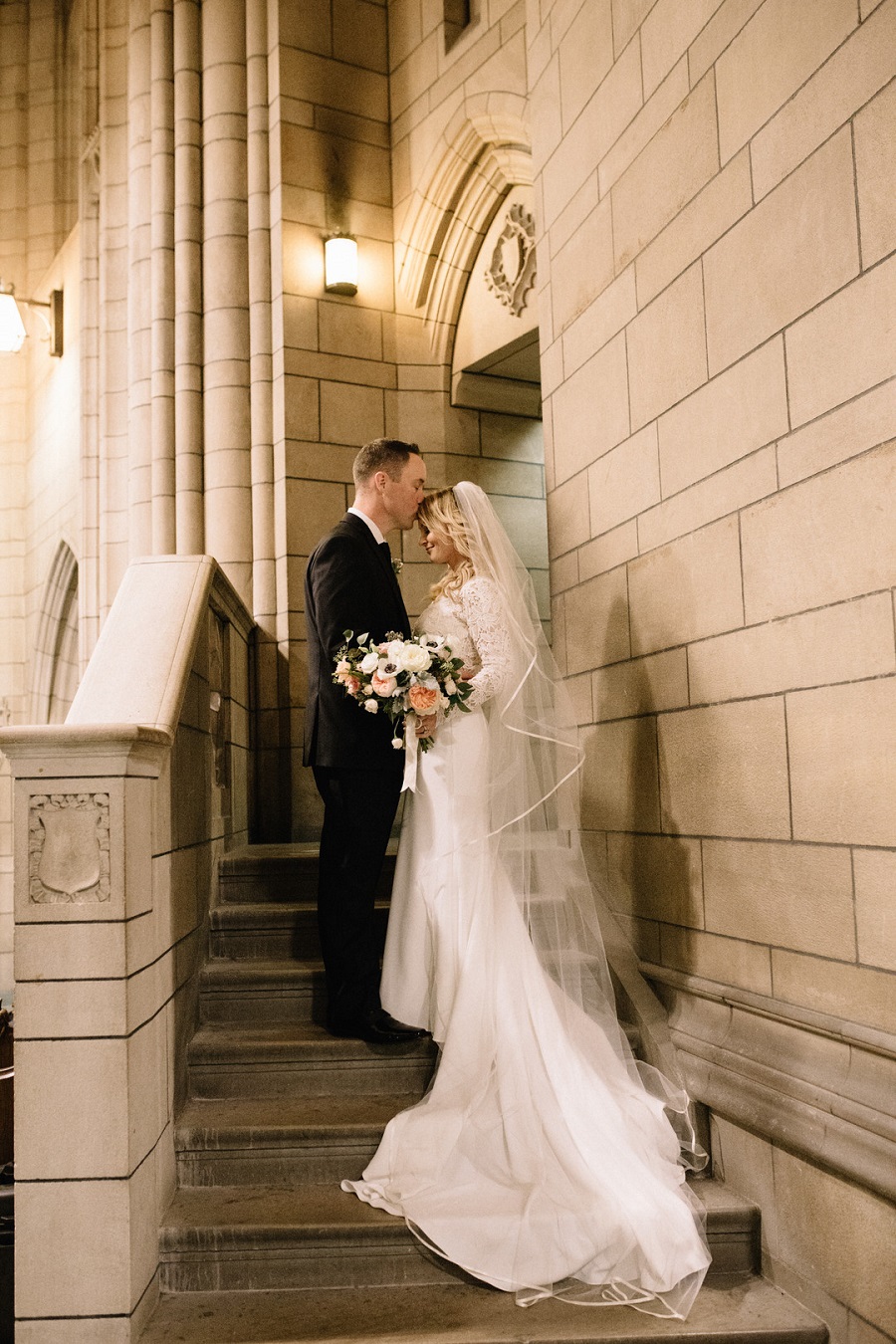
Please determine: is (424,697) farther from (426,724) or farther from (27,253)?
(27,253)

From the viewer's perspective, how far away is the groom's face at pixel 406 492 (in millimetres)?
3773

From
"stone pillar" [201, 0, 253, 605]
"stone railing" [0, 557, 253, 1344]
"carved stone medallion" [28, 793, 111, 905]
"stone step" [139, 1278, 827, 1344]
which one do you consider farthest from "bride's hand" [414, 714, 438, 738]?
"stone pillar" [201, 0, 253, 605]

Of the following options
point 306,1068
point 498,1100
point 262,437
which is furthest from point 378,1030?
point 262,437

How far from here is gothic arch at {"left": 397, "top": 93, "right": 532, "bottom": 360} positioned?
550 cm

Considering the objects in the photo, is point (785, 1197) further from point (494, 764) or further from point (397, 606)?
point (397, 606)

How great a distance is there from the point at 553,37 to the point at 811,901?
133 inches

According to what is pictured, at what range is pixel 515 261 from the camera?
5.76 meters

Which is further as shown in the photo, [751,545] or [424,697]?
[424,697]

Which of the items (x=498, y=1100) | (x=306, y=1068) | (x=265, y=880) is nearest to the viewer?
(x=498, y=1100)

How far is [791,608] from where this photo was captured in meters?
2.78

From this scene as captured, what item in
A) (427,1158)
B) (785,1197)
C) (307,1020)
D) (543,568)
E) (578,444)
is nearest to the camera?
(785,1197)

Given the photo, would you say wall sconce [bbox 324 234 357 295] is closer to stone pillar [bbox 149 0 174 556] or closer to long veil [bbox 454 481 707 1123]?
stone pillar [bbox 149 0 174 556]

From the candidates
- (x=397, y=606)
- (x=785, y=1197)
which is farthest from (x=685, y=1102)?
(x=397, y=606)

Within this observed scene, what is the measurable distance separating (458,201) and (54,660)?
6.32 m
